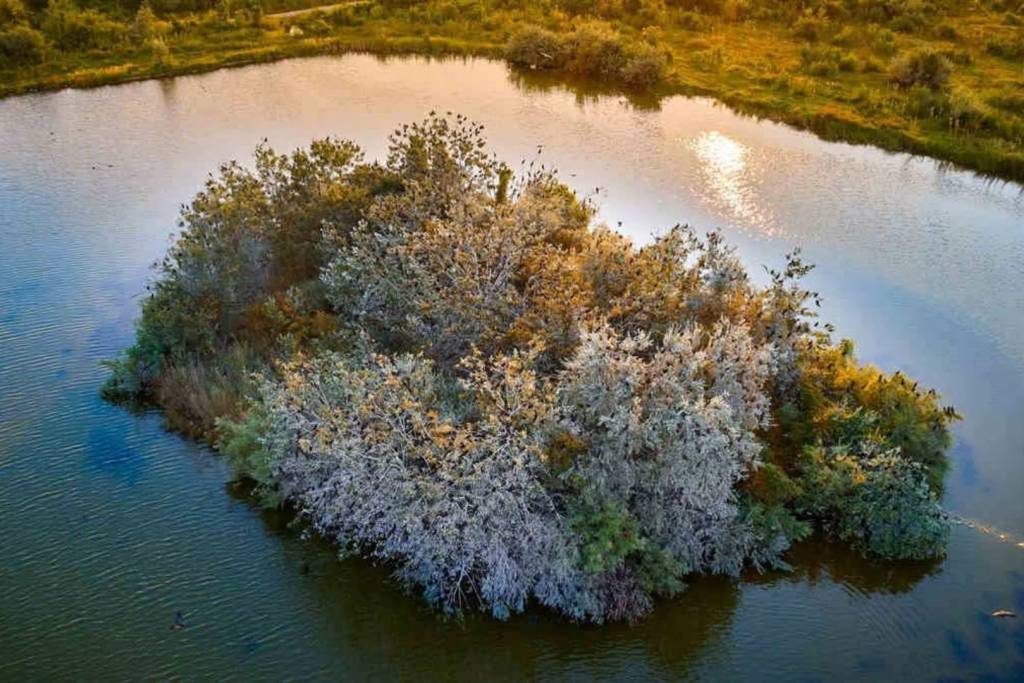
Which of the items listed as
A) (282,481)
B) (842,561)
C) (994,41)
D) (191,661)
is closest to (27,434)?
(282,481)

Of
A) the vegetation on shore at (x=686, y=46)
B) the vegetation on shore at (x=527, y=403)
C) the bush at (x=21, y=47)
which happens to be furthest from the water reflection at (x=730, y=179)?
the bush at (x=21, y=47)

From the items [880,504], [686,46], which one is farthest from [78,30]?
[880,504]

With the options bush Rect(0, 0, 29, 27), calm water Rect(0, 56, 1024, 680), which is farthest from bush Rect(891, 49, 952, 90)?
bush Rect(0, 0, 29, 27)

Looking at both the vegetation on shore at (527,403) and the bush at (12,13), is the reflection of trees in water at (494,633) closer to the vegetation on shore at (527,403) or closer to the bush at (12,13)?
the vegetation on shore at (527,403)

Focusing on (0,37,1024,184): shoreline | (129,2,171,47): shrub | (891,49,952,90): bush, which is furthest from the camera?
(129,2,171,47): shrub

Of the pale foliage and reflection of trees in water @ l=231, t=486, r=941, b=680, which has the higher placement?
the pale foliage

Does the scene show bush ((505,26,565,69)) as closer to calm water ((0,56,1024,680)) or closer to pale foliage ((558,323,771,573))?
calm water ((0,56,1024,680))
